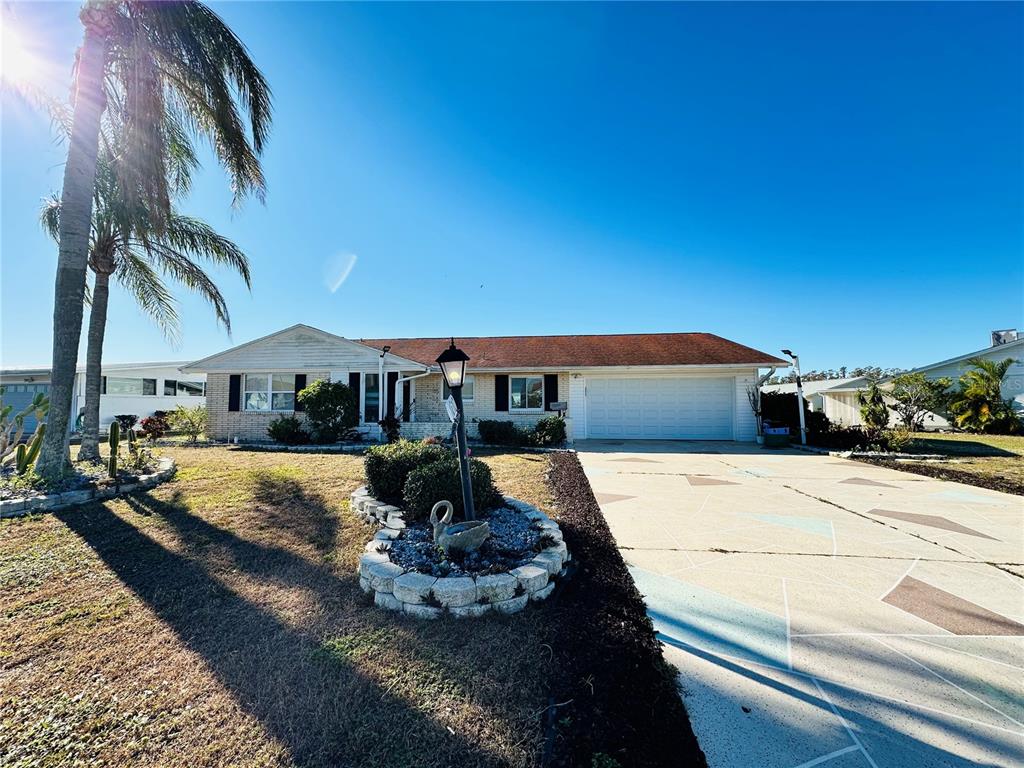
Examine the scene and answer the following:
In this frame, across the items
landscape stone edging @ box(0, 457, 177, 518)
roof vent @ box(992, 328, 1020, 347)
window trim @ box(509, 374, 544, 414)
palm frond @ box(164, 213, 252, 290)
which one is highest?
palm frond @ box(164, 213, 252, 290)

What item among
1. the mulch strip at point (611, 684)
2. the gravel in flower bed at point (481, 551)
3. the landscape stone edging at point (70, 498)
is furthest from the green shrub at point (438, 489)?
the landscape stone edging at point (70, 498)

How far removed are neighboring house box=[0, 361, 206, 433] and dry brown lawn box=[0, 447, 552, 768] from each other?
18.5 meters

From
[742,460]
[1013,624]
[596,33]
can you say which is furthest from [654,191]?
[1013,624]

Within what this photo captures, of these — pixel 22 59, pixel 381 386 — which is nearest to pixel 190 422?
pixel 381 386

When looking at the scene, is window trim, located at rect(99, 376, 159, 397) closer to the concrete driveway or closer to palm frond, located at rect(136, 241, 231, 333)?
palm frond, located at rect(136, 241, 231, 333)

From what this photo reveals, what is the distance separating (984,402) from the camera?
15.0m

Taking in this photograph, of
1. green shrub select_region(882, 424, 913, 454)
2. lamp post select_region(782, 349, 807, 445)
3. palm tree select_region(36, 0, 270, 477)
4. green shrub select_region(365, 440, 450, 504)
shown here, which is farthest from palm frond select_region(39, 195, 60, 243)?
green shrub select_region(882, 424, 913, 454)

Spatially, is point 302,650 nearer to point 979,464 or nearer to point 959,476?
point 959,476

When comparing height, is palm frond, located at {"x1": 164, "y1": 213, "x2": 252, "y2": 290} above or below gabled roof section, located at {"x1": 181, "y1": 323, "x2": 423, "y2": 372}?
above

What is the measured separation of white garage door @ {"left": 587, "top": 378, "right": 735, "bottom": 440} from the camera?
1395cm

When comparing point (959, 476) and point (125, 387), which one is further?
point (125, 387)

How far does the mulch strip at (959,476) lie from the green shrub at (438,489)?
26.8 feet

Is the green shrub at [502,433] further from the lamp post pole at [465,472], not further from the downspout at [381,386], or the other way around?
the lamp post pole at [465,472]

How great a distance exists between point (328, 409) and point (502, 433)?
5509 millimetres
